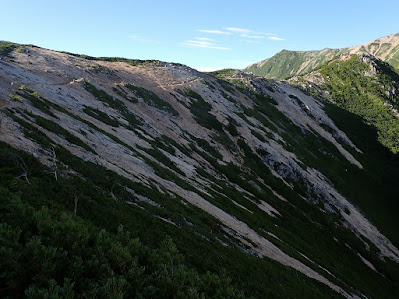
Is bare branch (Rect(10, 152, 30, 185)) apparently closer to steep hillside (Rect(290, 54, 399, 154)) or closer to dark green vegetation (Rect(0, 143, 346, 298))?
dark green vegetation (Rect(0, 143, 346, 298))

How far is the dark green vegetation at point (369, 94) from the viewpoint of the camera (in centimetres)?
14425

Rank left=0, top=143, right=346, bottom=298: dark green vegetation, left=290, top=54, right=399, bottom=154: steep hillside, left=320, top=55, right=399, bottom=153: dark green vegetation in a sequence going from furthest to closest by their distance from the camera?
1. left=290, top=54, right=399, bottom=154: steep hillside
2. left=320, top=55, right=399, bottom=153: dark green vegetation
3. left=0, top=143, right=346, bottom=298: dark green vegetation

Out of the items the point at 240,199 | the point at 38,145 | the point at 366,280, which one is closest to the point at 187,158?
the point at 240,199

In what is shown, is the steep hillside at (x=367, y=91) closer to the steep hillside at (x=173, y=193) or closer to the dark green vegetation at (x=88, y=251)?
the steep hillside at (x=173, y=193)

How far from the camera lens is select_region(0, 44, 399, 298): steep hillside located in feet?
31.4

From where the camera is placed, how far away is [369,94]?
569ft

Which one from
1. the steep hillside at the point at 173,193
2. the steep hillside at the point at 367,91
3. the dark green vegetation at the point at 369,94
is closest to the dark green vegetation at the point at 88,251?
the steep hillside at the point at 173,193

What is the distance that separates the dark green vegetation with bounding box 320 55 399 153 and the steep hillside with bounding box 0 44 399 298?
3858 cm

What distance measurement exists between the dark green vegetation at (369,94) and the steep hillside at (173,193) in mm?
38579

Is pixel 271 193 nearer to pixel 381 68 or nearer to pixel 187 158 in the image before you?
pixel 187 158

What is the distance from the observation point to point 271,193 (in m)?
62.6

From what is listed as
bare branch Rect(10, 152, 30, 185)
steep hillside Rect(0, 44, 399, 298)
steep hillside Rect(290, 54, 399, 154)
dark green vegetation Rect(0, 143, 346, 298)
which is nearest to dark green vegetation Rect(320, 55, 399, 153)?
steep hillside Rect(290, 54, 399, 154)

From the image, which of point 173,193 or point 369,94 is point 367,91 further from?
point 173,193

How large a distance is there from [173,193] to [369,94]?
192 m
